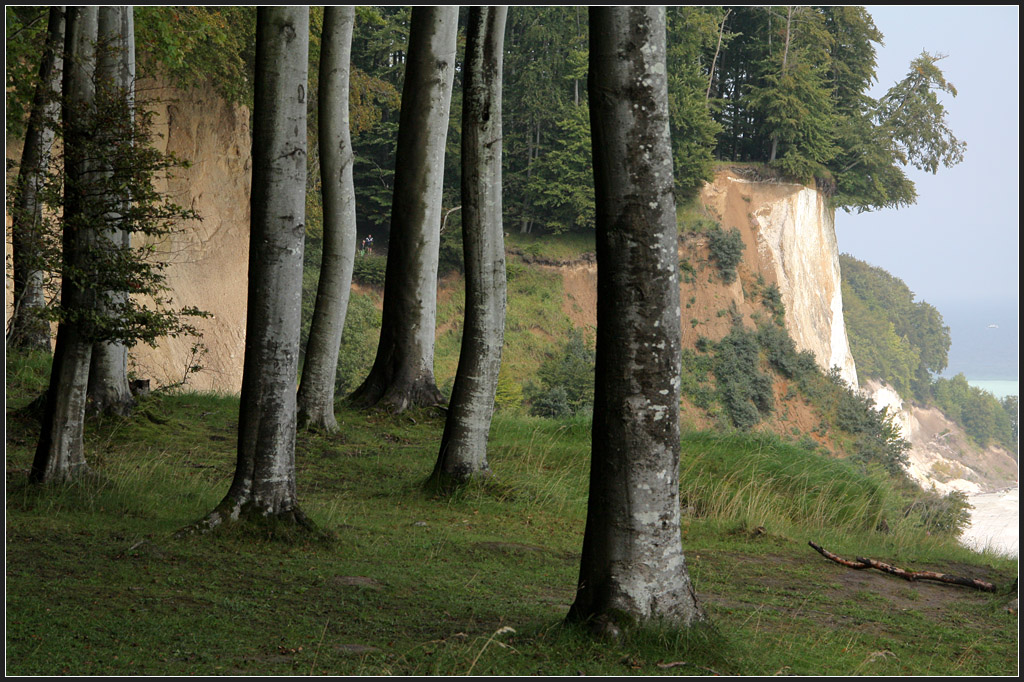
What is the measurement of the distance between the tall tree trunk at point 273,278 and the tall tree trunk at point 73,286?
66.6 inches

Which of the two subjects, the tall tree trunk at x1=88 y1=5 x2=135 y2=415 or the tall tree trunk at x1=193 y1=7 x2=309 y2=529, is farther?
the tall tree trunk at x1=88 y1=5 x2=135 y2=415

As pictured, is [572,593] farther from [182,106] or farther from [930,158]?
[930,158]

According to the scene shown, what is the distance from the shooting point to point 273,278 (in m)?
6.27

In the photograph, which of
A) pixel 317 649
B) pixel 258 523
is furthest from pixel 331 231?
pixel 317 649

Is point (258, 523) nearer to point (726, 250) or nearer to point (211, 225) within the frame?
point (211, 225)

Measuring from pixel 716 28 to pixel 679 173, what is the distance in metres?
8.00

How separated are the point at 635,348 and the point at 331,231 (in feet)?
27.9

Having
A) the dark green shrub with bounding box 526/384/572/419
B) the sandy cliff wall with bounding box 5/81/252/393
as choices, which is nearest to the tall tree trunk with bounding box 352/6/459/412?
the sandy cliff wall with bounding box 5/81/252/393

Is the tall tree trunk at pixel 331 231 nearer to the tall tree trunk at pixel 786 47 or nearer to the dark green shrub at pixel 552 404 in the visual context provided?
the dark green shrub at pixel 552 404

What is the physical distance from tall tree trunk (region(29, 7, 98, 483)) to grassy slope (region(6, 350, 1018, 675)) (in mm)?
320

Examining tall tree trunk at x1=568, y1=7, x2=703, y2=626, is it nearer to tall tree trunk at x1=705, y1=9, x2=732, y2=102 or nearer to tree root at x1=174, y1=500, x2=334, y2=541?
A: tree root at x1=174, y1=500, x2=334, y2=541

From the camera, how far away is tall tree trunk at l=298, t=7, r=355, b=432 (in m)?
11.2

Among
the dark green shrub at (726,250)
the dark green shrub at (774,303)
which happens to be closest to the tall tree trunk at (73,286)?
the dark green shrub at (726,250)

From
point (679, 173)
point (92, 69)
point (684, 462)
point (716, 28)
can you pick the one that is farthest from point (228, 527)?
point (716, 28)
